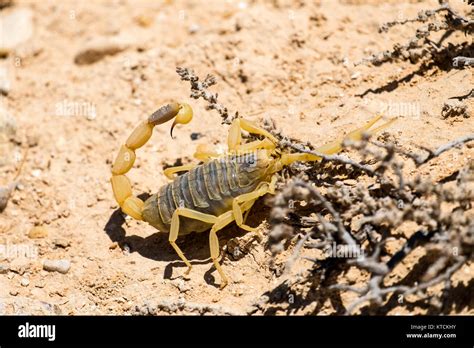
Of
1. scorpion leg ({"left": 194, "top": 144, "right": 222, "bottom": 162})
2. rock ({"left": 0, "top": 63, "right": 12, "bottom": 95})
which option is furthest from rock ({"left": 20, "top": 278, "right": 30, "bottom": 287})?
rock ({"left": 0, "top": 63, "right": 12, "bottom": 95})

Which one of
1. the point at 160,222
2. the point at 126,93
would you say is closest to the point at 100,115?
the point at 126,93

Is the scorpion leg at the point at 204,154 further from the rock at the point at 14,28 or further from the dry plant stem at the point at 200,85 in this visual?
the rock at the point at 14,28

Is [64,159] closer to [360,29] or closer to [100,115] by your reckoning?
[100,115]

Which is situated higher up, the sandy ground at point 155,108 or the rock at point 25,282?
the sandy ground at point 155,108

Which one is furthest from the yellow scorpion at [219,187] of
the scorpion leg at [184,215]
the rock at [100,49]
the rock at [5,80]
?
the rock at [5,80]

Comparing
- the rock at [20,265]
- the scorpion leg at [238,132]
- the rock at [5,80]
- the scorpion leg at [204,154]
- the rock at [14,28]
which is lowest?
the rock at [20,265]
